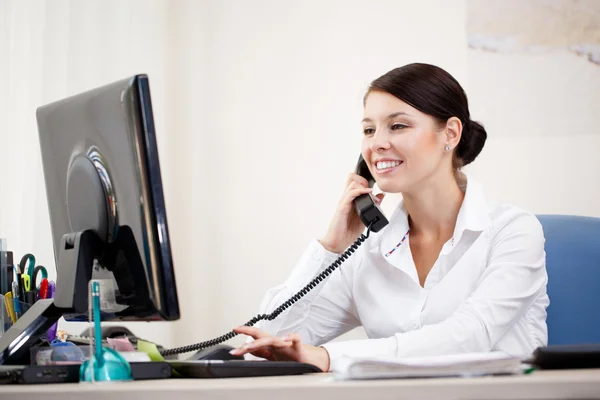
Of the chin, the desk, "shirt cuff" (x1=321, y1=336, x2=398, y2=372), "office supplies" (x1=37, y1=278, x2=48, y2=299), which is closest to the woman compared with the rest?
the chin

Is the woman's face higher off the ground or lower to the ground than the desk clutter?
higher

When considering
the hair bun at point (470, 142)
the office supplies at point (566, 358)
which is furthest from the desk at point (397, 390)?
the hair bun at point (470, 142)

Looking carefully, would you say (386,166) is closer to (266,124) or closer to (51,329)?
(51,329)

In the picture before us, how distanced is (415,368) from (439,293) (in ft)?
3.25

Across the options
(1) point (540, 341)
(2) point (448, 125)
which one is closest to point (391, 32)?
(2) point (448, 125)

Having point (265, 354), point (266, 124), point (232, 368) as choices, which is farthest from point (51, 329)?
point (266, 124)

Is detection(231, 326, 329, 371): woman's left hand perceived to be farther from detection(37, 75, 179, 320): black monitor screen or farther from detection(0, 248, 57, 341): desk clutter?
detection(0, 248, 57, 341): desk clutter

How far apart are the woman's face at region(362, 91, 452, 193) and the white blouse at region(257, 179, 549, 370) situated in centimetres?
13

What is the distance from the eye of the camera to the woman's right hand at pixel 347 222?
6.19 ft

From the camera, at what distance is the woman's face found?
1859 mm

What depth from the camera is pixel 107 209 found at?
42.9 inches

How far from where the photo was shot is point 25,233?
2.08 meters

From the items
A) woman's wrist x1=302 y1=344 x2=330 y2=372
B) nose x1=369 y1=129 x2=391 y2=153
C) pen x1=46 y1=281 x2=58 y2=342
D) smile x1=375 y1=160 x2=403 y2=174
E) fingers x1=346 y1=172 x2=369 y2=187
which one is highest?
nose x1=369 y1=129 x2=391 y2=153

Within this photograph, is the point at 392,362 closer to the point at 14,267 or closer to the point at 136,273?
the point at 136,273
